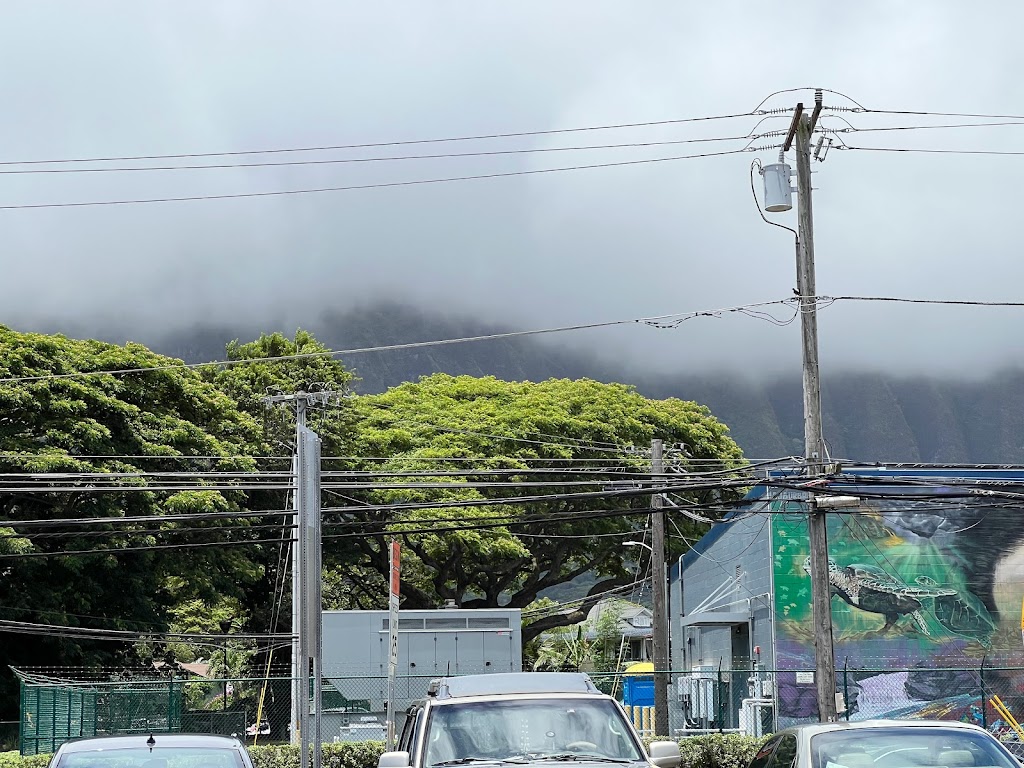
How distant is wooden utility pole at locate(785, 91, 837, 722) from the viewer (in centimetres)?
2050

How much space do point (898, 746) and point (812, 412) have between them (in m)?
10.8

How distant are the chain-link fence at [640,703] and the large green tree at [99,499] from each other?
6.15 metres

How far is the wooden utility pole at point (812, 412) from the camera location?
2050 cm

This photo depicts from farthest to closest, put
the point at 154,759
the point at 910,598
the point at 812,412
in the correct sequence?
1. the point at 910,598
2. the point at 812,412
3. the point at 154,759

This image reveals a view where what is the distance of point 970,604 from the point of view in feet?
105

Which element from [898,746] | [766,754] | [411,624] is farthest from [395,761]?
[411,624]

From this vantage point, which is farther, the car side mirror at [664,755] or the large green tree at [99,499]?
the large green tree at [99,499]

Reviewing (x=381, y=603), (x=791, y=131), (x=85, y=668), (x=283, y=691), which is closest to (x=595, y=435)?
(x=381, y=603)

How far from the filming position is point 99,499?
1496 inches

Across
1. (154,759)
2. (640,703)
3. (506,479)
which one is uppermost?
(506,479)

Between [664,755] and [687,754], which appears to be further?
[687,754]

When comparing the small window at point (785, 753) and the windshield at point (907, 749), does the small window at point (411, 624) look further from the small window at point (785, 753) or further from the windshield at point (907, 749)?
the windshield at point (907, 749)

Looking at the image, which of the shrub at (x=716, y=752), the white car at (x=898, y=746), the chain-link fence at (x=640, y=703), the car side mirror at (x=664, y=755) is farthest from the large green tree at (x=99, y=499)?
the car side mirror at (x=664, y=755)

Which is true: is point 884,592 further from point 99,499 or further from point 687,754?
point 99,499
